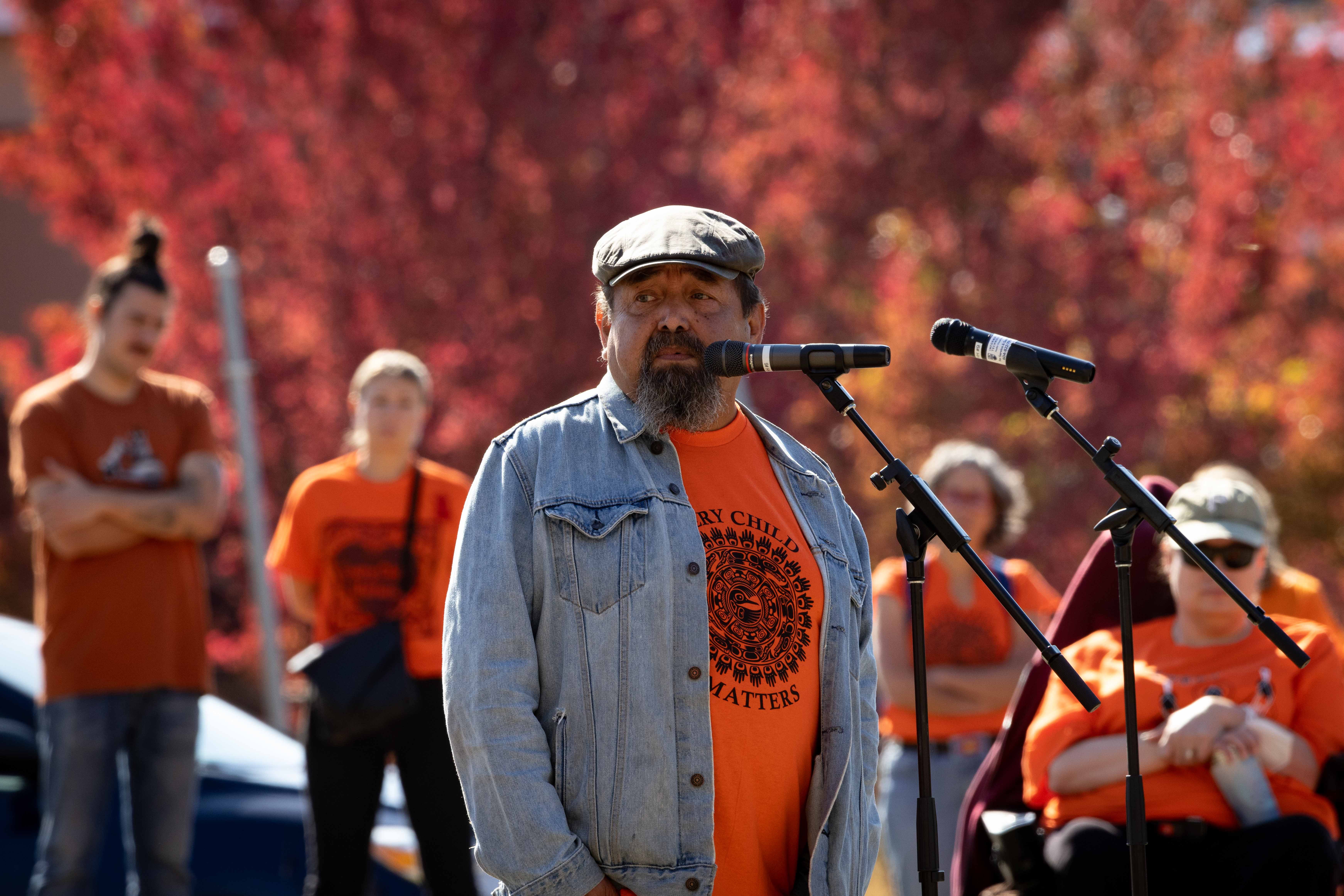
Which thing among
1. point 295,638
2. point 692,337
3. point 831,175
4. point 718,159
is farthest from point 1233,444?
point 692,337

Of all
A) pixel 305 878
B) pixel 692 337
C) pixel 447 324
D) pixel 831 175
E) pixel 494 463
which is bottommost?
pixel 305 878

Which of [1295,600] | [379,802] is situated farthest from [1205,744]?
[379,802]

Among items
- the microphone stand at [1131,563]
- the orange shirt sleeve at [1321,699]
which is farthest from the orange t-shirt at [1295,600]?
the microphone stand at [1131,563]

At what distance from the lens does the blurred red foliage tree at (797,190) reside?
826 centimetres

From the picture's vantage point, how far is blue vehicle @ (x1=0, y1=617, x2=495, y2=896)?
15.4 ft

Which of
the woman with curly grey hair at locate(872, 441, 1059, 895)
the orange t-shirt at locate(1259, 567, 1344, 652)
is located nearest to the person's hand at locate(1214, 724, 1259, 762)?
the orange t-shirt at locate(1259, 567, 1344, 652)

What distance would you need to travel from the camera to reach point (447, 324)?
27.3ft

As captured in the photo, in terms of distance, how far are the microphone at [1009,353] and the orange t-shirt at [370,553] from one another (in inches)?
95.1

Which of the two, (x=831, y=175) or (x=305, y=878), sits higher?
(x=831, y=175)

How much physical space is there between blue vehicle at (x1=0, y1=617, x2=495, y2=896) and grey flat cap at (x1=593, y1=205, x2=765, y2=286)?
8.67 feet

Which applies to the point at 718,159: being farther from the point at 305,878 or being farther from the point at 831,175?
the point at 305,878

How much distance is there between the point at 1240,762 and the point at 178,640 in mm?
3284

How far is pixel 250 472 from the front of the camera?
795 cm

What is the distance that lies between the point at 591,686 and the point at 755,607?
0.35m
